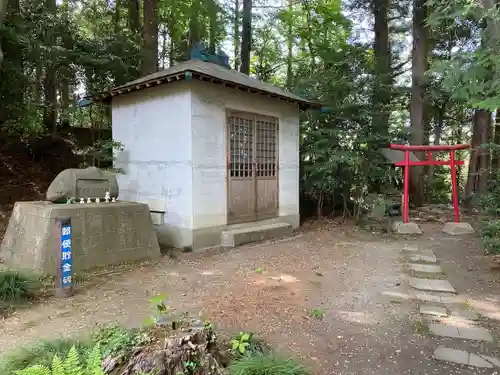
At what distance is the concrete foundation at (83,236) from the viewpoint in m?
4.93

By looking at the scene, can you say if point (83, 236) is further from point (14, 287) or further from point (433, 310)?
point (433, 310)

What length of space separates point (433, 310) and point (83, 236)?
4.75m

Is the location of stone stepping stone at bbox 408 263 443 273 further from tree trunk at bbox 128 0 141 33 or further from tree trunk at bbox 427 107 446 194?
tree trunk at bbox 128 0 141 33

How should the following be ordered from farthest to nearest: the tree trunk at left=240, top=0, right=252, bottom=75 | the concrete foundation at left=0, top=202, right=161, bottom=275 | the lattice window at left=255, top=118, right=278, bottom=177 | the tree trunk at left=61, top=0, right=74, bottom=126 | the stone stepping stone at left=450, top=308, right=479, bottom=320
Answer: the tree trunk at left=240, top=0, right=252, bottom=75 < the tree trunk at left=61, top=0, right=74, bottom=126 < the lattice window at left=255, top=118, right=278, bottom=177 < the concrete foundation at left=0, top=202, right=161, bottom=275 < the stone stepping stone at left=450, top=308, right=479, bottom=320

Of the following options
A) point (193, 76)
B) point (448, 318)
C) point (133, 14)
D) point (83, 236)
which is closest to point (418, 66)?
point (193, 76)

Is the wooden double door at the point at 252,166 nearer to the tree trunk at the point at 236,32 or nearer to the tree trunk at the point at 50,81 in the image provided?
the tree trunk at the point at 50,81

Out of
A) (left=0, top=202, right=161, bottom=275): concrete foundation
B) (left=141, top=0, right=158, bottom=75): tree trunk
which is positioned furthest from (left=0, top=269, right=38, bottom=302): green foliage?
(left=141, top=0, right=158, bottom=75): tree trunk

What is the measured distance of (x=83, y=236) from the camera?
5.21m

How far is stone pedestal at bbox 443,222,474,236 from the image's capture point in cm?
827

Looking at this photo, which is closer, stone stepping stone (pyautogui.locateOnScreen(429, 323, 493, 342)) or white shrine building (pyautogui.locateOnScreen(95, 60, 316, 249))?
stone stepping stone (pyautogui.locateOnScreen(429, 323, 493, 342))

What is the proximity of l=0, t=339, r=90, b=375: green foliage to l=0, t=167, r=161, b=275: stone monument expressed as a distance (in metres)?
2.41

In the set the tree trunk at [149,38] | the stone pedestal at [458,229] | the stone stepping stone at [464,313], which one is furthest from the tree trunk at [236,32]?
the stone stepping stone at [464,313]

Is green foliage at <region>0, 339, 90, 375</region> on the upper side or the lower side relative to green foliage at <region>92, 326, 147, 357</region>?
lower

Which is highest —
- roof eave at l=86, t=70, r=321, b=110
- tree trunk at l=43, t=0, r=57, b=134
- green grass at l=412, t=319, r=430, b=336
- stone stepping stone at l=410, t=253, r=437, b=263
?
tree trunk at l=43, t=0, r=57, b=134
